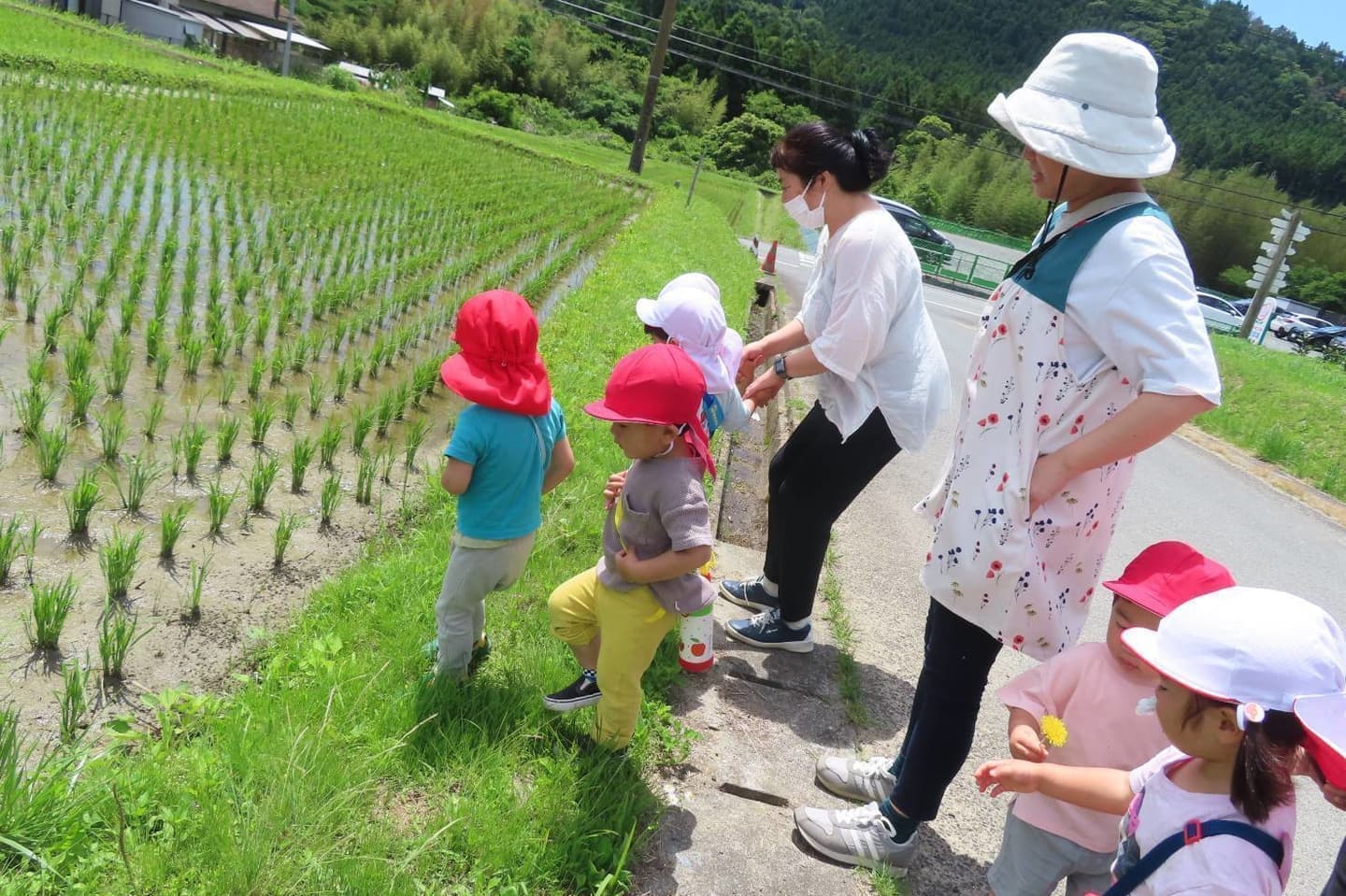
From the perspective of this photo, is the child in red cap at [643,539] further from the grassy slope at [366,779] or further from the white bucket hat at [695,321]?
the white bucket hat at [695,321]

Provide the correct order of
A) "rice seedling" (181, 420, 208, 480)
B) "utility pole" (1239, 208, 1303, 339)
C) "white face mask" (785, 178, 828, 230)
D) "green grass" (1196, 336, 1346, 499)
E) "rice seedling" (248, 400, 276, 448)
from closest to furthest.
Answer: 1. "white face mask" (785, 178, 828, 230)
2. "rice seedling" (181, 420, 208, 480)
3. "rice seedling" (248, 400, 276, 448)
4. "green grass" (1196, 336, 1346, 499)
5. "utility pole" (1239, 208, 1303, 339)

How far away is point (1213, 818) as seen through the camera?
1.40 metres

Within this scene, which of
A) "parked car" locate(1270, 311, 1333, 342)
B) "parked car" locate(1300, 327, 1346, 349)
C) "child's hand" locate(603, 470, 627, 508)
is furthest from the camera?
"parked car" locate(1270, 311, 1333, 342)

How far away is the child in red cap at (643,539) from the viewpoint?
6.99ft

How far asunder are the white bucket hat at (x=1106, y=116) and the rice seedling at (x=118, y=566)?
2705mm

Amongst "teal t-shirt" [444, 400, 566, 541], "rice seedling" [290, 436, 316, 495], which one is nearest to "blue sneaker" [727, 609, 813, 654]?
"teal t-shirt" [444, 400, 566, 541]

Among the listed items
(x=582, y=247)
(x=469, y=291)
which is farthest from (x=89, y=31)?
(x=469, y=291)

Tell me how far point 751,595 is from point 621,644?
130 cm

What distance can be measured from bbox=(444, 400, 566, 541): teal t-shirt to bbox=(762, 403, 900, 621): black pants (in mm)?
922

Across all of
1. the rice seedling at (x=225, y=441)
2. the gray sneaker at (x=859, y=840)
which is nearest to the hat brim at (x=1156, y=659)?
the gray sneaker at (x=859, y=840)

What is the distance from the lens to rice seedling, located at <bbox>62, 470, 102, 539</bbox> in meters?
3.13

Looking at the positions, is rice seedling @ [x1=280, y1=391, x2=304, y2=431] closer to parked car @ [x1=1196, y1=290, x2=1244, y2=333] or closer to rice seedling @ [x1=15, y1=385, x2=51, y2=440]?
rice seedling @ [x1=15, y1=385, x2=51, y2=440]

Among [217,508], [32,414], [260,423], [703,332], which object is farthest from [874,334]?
[32,414]

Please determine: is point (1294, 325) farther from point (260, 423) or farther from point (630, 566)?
point (630, 566)
